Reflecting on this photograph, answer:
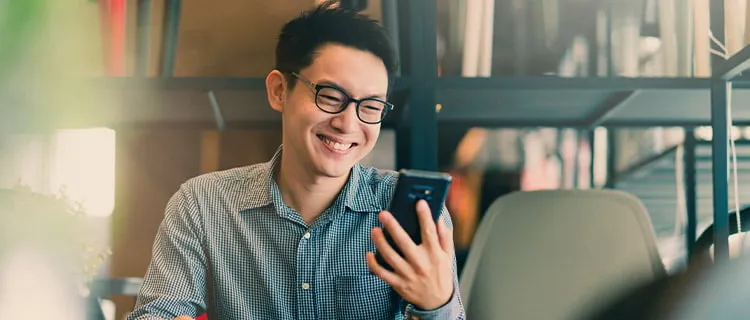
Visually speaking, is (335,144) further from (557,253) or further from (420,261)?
(557,253)

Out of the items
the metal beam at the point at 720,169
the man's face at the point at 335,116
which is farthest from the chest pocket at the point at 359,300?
the metal beam at the point at 720,169

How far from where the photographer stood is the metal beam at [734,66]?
1.12m

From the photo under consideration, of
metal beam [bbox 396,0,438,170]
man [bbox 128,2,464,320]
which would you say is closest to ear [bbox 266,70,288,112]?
man [bbox 128,2,464,320]

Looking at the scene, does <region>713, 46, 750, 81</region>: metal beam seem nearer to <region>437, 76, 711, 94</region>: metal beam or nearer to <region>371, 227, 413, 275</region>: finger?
<region>437, 76, 711, 94</region>: metal beam

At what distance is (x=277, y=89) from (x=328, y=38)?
11 cm

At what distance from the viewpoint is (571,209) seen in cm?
110

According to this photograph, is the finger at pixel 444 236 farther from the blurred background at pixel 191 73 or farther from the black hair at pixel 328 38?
the blurred background at pixel 191 73

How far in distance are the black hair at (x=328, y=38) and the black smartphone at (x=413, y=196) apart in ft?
0.90

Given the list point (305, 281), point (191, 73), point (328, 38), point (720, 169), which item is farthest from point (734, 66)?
point (191, 73)

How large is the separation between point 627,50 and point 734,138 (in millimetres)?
338

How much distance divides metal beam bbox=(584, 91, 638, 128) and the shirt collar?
0.49 m

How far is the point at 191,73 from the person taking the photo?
113 centimetres

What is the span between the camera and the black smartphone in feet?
2.37

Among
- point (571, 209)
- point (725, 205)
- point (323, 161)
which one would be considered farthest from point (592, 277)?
point (323, 161)
